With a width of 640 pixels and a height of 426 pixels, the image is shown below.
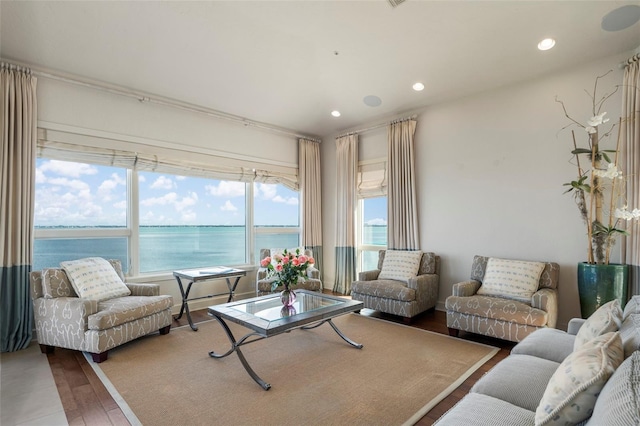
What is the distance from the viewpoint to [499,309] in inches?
129

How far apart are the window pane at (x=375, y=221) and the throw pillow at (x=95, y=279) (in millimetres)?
3676

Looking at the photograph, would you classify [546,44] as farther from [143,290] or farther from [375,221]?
[143,290]

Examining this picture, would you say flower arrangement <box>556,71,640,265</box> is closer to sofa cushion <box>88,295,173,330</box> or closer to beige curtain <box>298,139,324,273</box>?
beige curtain <box>298,139,324,273</box>

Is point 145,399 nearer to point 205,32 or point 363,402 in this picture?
point 363,402

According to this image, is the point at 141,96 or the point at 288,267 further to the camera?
the point at 141,96

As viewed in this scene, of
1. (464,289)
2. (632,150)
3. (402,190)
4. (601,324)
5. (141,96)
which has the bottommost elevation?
(464,289)

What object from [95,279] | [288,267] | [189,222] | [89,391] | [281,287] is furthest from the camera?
[189,222]

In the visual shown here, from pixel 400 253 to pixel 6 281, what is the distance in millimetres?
4559

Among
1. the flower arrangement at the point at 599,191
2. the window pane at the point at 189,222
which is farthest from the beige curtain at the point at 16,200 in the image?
the flower arrangement at the point at 599,191

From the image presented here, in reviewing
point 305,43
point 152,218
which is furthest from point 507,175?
point 152,218

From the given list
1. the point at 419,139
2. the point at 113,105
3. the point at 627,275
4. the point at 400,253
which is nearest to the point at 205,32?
the point at 113,105

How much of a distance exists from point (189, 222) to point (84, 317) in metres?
2.18

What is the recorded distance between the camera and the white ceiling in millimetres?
3039

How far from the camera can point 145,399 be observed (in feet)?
7.73
